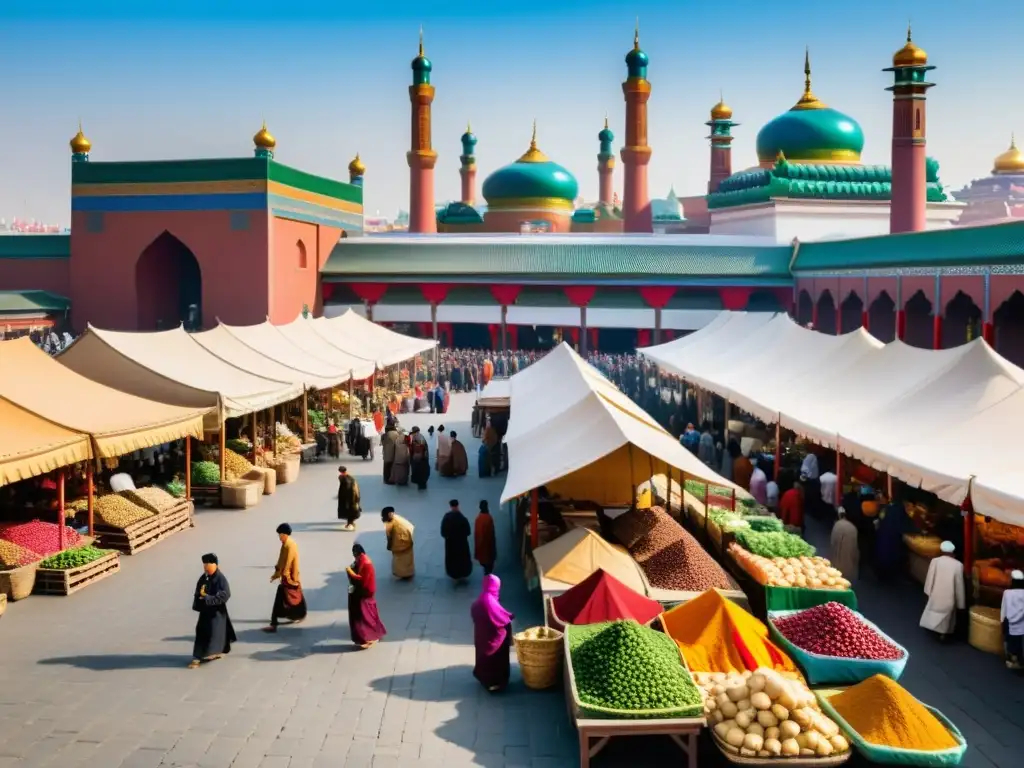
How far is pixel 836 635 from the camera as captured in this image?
7.53 m

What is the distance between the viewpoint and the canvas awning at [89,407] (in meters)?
11.0

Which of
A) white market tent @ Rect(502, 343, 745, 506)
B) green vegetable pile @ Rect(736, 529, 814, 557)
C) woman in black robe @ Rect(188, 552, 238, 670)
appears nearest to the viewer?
woman in black robe @ Rect(188, 552, 238, 670)

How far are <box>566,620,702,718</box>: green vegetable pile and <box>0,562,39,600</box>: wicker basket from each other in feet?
19.2

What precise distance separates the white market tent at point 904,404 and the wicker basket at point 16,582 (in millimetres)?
8622

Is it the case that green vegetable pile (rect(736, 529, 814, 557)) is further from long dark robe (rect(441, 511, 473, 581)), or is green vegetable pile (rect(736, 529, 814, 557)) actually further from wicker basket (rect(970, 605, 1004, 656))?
long dark robe (rect(441, 511, 473, 581))

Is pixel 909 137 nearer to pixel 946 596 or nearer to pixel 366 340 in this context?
pixel 366 340

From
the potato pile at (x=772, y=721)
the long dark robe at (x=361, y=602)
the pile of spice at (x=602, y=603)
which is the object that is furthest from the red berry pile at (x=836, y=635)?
the long dark robe at (x=361, y=602)

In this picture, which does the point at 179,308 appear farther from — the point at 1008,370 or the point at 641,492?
the point at 1008,370

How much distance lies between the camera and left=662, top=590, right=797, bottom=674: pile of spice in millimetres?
7336

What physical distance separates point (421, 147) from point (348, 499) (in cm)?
2664

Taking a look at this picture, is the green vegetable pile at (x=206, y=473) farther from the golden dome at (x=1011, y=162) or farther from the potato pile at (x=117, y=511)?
the golden dome at (x=1011, y=162)

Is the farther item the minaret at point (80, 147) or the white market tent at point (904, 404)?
the minaret at point (80, 147)

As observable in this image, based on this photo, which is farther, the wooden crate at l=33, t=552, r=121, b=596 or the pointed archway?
the pointed archway

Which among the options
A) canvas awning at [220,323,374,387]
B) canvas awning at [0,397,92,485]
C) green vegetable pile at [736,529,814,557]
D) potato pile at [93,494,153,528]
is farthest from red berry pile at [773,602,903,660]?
canvas awning at [220,323,374,387]
